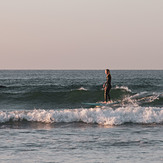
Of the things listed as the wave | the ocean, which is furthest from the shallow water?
the wave

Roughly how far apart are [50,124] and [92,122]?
71.1 inches

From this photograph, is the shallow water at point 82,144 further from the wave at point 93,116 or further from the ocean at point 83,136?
the wave at point 93,116

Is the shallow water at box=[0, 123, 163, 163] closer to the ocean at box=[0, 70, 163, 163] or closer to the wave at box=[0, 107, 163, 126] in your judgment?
the ocean at box=[0, 70, 163, 163]

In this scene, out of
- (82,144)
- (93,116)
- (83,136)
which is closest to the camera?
(82,144)

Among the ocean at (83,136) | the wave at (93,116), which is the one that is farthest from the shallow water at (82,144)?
the wave at (93,116)

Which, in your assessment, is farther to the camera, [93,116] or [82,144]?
[93,116]

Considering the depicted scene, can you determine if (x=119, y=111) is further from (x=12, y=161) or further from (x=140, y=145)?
(x=12, y=161)

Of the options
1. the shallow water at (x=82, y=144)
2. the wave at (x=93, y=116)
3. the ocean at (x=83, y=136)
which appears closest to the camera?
the shallow water at (x=82, y=144)

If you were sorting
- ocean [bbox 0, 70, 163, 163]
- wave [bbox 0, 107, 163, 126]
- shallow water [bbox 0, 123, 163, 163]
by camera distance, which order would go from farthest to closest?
1. wave [bbox 0, 107, 163, 126]
2. ocean [bbox 0, 70, 163, 163]
3. shallow water [bbox 0, 123, 163, 163]

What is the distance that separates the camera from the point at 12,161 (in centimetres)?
861

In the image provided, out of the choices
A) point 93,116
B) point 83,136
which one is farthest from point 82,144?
point 93,116

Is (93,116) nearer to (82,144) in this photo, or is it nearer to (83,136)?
(83,136)

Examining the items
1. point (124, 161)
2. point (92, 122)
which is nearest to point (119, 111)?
point (92, 122)

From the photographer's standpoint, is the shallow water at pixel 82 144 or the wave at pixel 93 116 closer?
the shallow water at pixel 82 144
